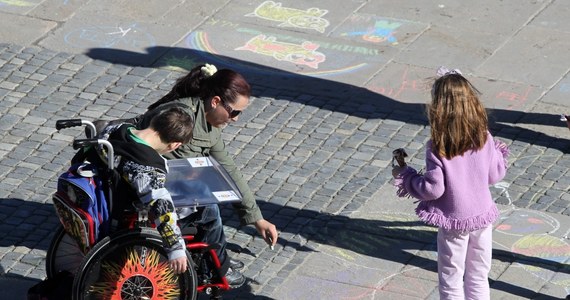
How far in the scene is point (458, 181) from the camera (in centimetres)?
551

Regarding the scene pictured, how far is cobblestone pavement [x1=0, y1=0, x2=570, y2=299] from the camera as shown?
757cm

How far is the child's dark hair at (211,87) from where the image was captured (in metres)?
6.07

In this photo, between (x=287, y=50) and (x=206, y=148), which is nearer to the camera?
(x=206, y=148)

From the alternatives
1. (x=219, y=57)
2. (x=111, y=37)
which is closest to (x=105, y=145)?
(x=219, y=57)

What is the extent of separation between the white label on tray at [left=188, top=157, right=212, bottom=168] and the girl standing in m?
1.08

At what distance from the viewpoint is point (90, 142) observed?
564cm

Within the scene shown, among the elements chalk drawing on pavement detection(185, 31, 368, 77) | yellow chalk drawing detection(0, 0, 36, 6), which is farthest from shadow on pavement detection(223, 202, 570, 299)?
yellow chalk drawing detection(0, 0, 36, 6)

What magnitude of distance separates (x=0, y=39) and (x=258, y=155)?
3339 mm

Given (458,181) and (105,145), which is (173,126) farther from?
(458,181)

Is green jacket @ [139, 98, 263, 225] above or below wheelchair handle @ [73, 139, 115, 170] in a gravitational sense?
below

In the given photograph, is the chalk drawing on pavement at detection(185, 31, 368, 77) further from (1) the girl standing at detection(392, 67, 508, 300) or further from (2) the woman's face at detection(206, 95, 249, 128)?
(1) the girl standing at detection(392, 67, 508, 300)

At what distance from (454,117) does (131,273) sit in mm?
1863

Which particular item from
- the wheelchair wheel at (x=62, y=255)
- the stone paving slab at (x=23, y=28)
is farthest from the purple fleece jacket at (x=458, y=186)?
the stone paving slab at (x=23, y=28)

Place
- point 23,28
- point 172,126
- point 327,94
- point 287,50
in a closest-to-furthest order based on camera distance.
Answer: point 172,126
point 327,94
point 287,50
point 23,28
